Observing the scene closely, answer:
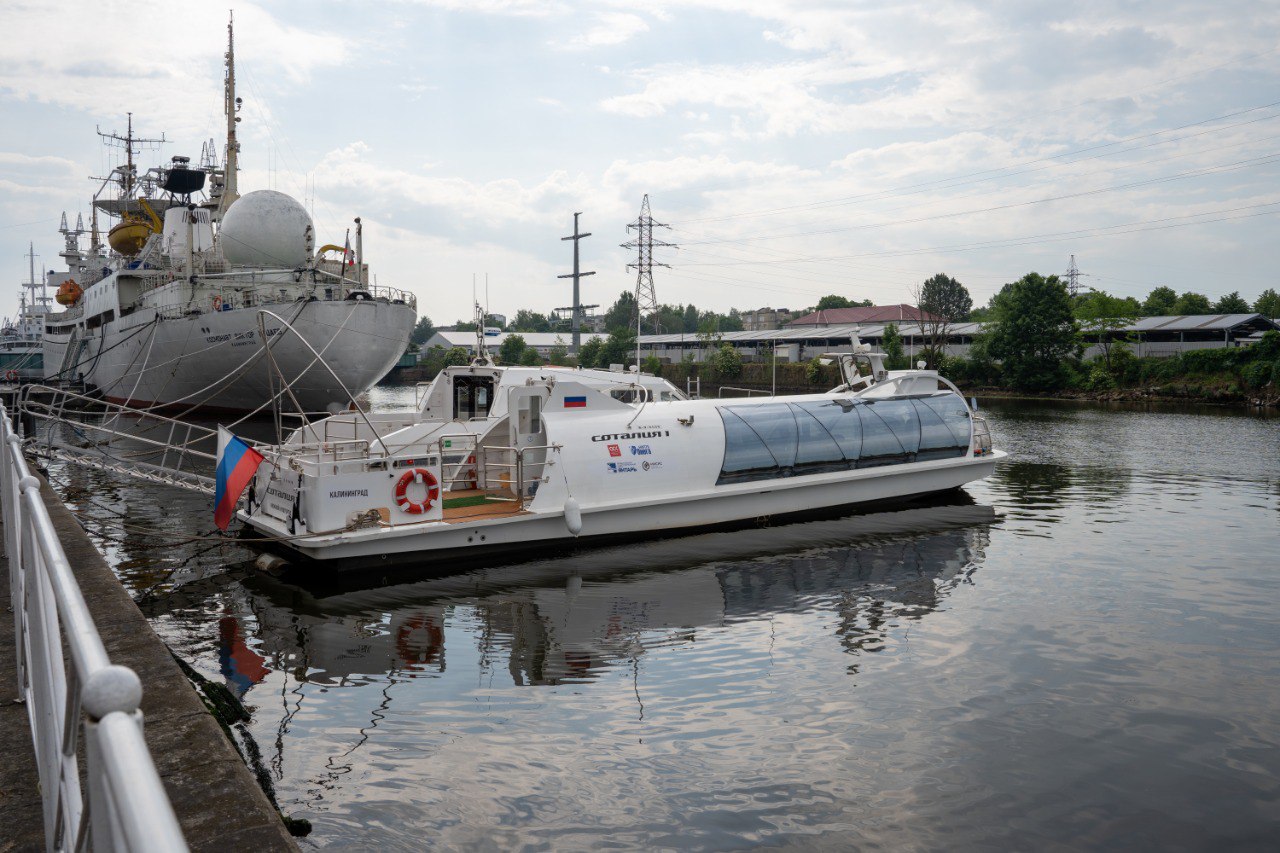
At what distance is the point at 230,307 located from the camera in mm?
43875

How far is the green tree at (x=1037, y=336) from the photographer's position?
2970 inches

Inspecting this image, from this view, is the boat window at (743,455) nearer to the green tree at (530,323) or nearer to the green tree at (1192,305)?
the green tree at (1192,305)

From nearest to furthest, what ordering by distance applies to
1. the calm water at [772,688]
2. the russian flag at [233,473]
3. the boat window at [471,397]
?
the calm water at [772,688] → the russian flag at [233,473] → the boat window at [471,397]

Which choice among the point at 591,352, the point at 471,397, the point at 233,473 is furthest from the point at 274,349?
the point at 591,352

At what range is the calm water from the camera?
26.7ft

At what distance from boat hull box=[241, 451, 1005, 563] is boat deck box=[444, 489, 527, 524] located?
0.42 m

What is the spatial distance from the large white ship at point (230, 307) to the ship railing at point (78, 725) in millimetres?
31892

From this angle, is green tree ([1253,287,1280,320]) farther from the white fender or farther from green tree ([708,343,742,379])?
the white fender

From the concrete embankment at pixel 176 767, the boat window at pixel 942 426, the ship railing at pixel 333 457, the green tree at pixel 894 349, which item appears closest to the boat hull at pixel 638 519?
the boat window at pixel 942 426

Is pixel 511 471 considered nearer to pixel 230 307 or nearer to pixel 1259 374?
pixel 230 307

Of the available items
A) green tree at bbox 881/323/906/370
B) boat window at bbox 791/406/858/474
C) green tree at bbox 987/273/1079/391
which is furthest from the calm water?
green tree at bbox 881/323/906/370

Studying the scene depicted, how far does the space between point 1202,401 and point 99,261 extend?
3517 inches

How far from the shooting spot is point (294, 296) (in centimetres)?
4734

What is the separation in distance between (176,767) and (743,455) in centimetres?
1545
